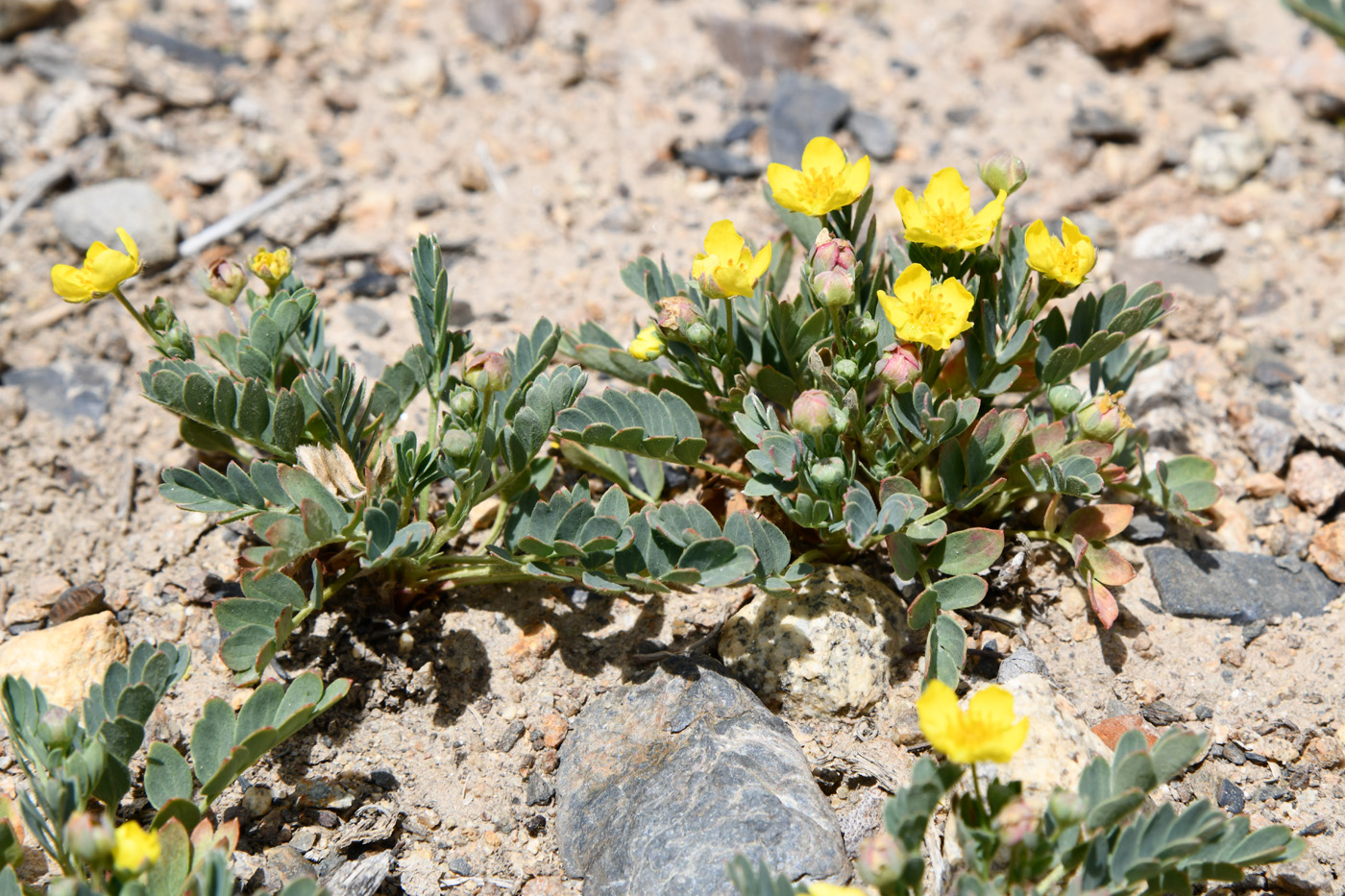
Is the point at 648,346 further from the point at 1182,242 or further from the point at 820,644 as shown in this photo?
the point at 1182,242

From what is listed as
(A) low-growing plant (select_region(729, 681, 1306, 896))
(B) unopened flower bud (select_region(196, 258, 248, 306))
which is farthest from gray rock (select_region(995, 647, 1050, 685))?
(B) unopened flower bud (select_region(196, 258, 248, 306))

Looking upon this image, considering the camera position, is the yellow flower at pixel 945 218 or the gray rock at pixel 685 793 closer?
the gray rock at pixel 685 793

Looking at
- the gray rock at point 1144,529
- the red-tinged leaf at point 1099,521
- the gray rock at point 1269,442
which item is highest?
the red-tinged leaf at point 1099,521

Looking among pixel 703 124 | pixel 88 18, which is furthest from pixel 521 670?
pixel 88 18

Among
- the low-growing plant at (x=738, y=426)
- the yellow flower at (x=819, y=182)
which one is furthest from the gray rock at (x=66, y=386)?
the yellow flower at (x=819, y=182)

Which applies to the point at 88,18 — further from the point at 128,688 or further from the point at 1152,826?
the point at 1152,826

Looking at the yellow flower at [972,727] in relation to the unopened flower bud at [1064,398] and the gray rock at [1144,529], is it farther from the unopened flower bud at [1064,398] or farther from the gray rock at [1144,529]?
the gray rock at [1144,529]

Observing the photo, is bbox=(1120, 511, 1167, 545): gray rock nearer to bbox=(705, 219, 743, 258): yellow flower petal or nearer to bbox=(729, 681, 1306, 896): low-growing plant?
bbox=(729, 681, 1306, 896): low-growing plant
